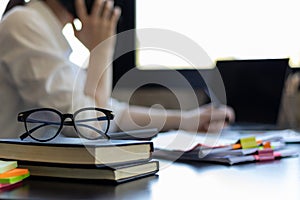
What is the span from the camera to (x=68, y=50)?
134cm

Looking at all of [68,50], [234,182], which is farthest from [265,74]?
[234,182]

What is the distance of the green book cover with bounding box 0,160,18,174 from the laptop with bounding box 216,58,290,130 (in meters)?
0.87

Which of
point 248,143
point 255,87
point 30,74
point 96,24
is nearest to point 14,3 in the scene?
point 96,24

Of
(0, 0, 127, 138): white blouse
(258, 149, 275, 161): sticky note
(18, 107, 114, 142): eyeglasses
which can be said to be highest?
(0, 0, 127, 138): white blouse

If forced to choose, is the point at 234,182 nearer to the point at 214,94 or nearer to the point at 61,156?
the point at 61,156

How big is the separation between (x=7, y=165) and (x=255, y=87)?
1.01 metres

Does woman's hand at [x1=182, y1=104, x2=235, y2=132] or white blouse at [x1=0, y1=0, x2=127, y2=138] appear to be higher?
white blouse at [x1=0, y1=0, x2=127, y2=138]

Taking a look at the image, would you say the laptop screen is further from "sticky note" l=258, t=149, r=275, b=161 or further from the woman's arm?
"sticky note" l=258, t=149, r=275, b=161

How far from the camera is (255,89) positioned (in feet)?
4.81

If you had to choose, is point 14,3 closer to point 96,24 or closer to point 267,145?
point 96,24

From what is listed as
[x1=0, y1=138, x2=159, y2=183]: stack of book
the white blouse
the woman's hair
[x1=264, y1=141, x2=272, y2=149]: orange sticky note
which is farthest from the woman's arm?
[x1=0, y1=138, x2=159, y2=183]: stack of book

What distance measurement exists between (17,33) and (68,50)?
0.22 metres

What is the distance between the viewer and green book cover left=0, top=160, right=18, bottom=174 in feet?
1.88

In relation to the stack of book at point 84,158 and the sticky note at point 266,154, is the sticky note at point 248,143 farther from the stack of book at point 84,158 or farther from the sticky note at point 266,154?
the stack of book at point 84,158
